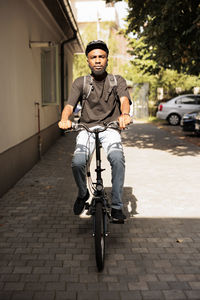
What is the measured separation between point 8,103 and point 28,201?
1.90 m

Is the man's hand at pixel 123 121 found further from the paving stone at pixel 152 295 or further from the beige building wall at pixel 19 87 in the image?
the beige building wall at pixel 19 87

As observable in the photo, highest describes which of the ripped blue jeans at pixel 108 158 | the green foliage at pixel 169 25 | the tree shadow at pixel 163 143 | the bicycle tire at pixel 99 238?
the green foliage at pixel 169 25

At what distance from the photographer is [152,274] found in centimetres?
346

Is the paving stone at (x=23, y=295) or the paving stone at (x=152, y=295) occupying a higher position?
the paving stone at (x=152, y=295)

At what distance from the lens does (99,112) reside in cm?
409

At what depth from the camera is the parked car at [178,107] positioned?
19.5 m

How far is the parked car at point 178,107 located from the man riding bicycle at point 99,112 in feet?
51.9

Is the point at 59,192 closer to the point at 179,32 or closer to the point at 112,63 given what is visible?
the point at 179,32

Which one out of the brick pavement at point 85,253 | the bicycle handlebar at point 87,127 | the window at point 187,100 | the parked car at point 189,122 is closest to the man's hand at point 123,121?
the bicycle handlebar at point 87,127

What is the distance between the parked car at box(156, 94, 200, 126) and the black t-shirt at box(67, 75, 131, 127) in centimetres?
1581

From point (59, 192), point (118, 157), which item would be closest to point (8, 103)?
point (59, 192)

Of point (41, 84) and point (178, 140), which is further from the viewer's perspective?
point (178, 140)

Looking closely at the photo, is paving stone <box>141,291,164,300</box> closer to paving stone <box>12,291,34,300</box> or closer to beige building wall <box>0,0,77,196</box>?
paving stone <box>12,291,34,300</box>

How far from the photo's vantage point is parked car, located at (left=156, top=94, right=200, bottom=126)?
19453 millimetres
